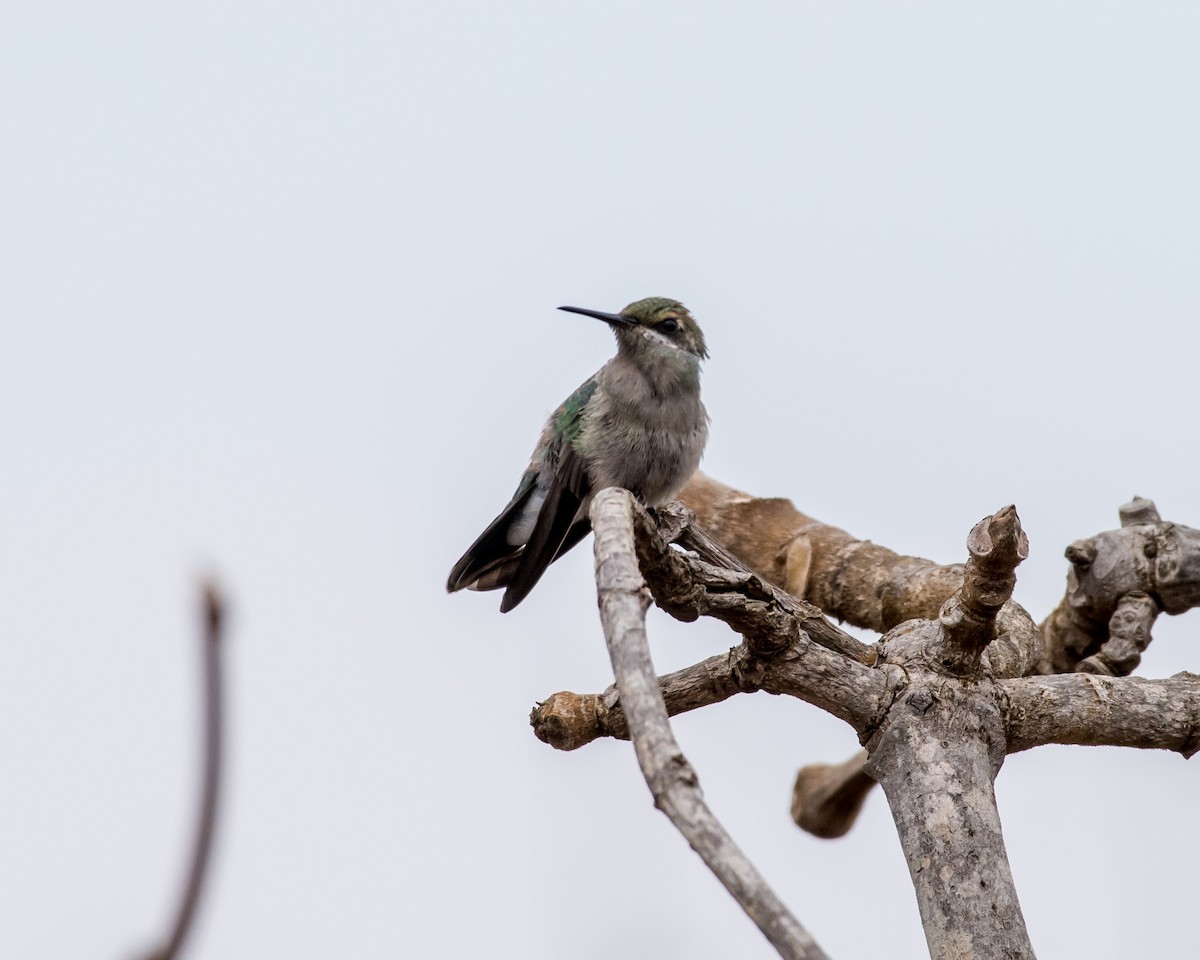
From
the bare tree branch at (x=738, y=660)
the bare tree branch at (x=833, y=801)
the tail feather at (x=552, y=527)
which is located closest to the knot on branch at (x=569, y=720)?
the bare tree branch at (x=738, y=660)

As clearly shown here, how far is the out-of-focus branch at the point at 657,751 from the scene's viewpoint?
1475mm

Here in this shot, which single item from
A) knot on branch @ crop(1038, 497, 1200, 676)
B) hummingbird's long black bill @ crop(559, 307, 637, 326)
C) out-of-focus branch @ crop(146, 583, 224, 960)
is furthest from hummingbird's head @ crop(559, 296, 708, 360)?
out-of-focus branch @ crop(146, 583, 224, 960)

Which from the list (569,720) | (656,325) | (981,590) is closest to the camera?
(981,590)

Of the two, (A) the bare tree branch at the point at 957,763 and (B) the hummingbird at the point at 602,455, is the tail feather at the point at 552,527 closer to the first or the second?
(B) the hummingbird at the point at 602,455

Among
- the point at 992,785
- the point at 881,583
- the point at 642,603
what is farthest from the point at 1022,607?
the point at 642,603

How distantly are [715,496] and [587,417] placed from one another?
2139 millimetres

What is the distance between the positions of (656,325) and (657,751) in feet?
13.8

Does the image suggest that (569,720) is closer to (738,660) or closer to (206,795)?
(738,660)

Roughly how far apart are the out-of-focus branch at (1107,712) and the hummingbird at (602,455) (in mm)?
1809

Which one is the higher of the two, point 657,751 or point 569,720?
point 569,720

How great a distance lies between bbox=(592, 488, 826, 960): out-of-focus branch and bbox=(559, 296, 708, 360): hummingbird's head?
3.14 meters

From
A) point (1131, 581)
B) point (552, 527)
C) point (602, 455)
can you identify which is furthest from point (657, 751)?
point (1131, 581)

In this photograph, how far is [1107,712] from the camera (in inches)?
168

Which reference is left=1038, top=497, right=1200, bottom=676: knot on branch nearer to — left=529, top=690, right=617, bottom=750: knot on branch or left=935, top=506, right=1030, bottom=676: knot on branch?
left=935, top=506, right=1030, bottom=676: knot on branch
